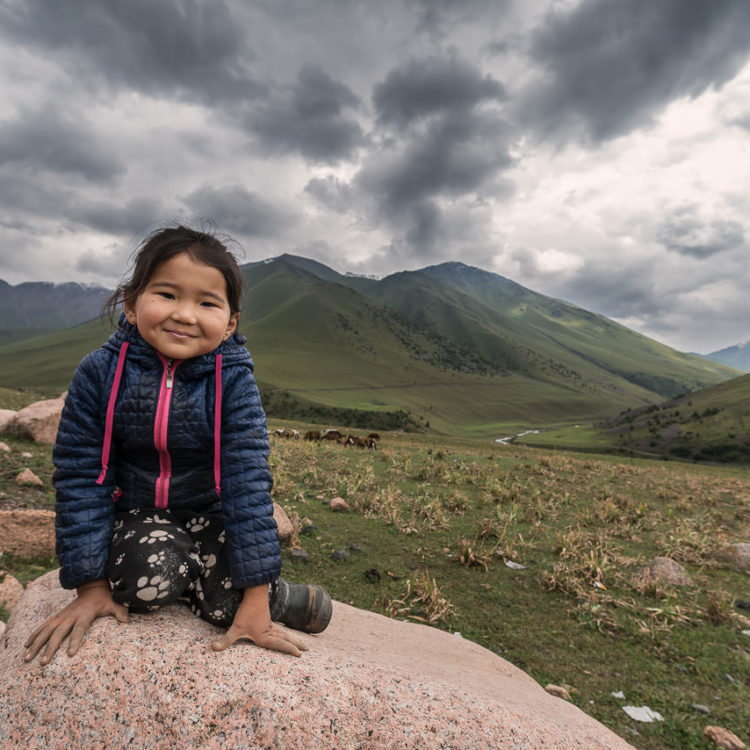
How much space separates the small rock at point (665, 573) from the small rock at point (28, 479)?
9.48 m

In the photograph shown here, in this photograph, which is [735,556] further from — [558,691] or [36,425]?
[36,425]

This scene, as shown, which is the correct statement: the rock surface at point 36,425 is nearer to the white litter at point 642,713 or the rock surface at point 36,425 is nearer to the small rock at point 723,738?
the white litter at point 642,713

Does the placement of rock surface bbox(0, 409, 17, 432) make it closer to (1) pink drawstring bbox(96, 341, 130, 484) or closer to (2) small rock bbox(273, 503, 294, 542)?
(2) small rock bbox(273, 503, 294, 542)

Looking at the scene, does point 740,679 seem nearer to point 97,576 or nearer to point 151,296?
point 97,576

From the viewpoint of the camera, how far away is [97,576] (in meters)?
2.14

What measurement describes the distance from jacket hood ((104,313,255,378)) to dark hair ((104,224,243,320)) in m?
0.21

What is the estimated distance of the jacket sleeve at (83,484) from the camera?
2139 mm

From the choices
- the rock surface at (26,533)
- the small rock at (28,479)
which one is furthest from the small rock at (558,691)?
the small rock at (28,479)

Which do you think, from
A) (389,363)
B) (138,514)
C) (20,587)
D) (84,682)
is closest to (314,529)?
(20,587)

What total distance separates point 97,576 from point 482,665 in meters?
3.08

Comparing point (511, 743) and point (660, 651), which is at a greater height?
point (511, 743)

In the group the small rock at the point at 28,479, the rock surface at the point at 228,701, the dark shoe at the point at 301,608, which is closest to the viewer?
the rock surface at the point at 228,701

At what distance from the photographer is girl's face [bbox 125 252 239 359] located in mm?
2348

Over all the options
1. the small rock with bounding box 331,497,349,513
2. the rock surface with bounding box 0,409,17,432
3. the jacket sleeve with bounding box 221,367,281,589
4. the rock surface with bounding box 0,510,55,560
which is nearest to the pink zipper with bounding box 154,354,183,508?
the jacket sleeve with bounding box 221,367,281,589
